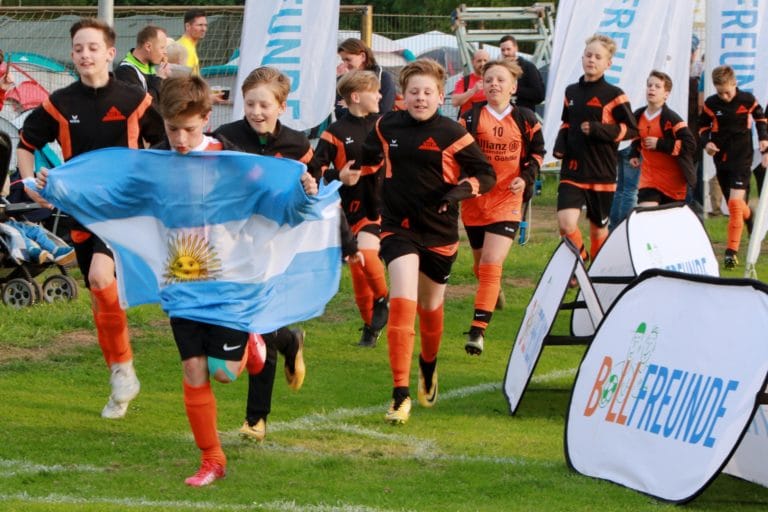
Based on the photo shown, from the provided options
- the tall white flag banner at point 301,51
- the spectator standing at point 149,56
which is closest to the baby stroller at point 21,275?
the spectator standing at point 149,56

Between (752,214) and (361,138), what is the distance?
25.8 feet

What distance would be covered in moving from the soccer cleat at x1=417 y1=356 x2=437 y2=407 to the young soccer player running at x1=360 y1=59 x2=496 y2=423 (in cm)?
39

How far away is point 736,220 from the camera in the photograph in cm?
1585

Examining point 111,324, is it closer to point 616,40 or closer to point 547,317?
point 547,317

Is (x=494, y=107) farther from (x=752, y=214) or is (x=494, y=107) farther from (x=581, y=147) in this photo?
(x=752, y=214)

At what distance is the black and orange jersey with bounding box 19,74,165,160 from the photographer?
8.11 meters

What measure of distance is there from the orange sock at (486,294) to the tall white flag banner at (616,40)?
14.6 ft

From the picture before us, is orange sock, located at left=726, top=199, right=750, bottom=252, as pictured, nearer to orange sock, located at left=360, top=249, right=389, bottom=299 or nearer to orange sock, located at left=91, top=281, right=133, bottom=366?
orange sock, located at left=360, top=249, right=389, bottom=299

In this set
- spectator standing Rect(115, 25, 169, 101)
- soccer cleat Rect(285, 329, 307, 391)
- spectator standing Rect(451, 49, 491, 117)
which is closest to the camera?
soccer cleat Rect(285, 329, 307, 391)

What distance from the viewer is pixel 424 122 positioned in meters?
8.45

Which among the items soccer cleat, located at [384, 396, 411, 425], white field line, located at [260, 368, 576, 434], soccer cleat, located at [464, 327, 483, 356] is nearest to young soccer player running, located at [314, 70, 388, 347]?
soccer cleat, located at [464, 327, 483, 356]

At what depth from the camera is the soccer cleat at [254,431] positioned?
7406 mm

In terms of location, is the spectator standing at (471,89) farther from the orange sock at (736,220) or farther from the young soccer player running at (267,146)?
the young soccer player running at (267,146)

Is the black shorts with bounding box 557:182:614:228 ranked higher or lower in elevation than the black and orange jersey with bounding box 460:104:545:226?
lower
